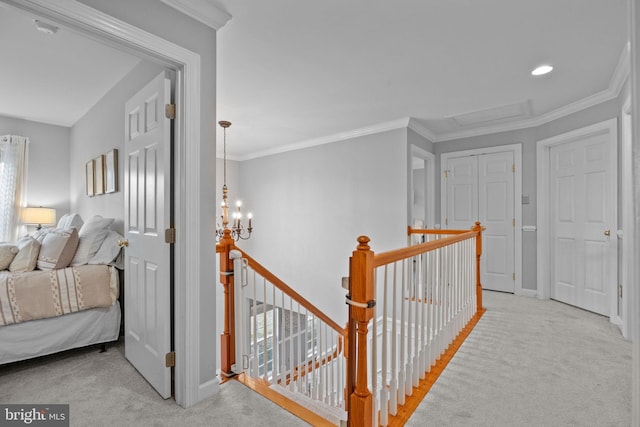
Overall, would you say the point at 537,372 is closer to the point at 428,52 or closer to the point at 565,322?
the point at 565,322

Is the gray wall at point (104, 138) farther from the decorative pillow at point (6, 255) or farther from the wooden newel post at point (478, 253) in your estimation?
the wooden newel post at point (478, 253)

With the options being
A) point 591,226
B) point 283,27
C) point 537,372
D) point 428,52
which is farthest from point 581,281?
point 283,27

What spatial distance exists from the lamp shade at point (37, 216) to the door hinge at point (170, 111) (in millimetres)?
3396

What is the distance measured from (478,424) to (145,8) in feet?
9.24

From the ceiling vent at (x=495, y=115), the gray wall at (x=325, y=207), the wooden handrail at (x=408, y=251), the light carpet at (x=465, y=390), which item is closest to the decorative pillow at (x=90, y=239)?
the light carpet at (x=465, y=390)

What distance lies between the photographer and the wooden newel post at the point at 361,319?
1.45 metres

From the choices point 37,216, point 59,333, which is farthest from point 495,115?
point 37,216

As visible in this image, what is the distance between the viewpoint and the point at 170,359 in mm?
1852

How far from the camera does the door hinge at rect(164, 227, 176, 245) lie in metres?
1.84

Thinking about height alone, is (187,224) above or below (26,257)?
above

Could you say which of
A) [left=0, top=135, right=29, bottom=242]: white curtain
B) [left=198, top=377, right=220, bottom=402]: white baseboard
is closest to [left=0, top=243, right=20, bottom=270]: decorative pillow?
[left=198, top=377, right=220, bottom=402]: white baseboard

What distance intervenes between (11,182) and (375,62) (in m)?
4.70

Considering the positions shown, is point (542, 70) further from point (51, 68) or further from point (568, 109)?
point (51, 68)

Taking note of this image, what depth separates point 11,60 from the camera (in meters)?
2.54
